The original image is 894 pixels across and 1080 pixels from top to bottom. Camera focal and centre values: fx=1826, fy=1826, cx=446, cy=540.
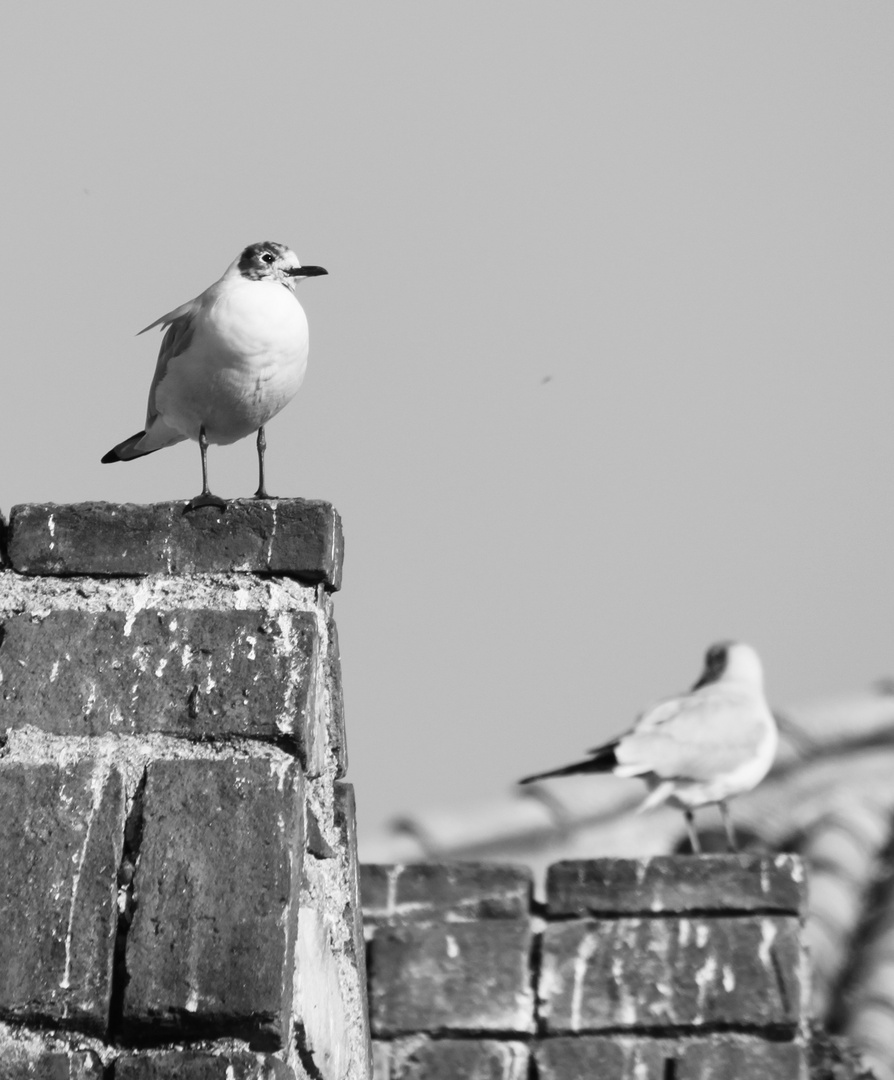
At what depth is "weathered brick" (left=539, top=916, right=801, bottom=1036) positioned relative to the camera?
3812mm

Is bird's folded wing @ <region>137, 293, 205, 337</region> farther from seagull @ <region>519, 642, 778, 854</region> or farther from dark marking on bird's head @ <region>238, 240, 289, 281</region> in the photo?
seagull @ <region>519, 642, 778, 854</region>

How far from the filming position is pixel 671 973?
3.84 m

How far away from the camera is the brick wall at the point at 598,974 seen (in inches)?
149

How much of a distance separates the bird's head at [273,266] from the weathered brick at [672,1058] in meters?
1.68

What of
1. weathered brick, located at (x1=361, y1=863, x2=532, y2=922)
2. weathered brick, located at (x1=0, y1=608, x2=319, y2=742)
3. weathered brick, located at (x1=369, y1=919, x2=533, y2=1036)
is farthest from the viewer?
weathered brick, located at (x1=361, y1=863, x2=532, y2=922)

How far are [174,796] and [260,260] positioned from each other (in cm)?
148

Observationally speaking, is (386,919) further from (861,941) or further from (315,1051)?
(861,941)

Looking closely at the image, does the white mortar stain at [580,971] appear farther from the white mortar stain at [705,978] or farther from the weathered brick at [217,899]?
the weathered brick at [217,899]

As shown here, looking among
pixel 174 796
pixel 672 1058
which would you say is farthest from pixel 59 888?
pixel 672 1058

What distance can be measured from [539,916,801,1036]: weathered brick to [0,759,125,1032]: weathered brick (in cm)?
201

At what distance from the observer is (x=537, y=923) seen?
156 inches

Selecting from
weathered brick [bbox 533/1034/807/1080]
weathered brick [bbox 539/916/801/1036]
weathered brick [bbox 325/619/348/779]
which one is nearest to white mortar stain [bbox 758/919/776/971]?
weathered brick [bbox 539/916/801/1036]

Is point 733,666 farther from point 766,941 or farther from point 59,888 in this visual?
point 59,888

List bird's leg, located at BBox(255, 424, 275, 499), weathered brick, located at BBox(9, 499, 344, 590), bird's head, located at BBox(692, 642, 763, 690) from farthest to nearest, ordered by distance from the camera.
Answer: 1. bird's head, located at BBox(692, 642, 763, 690)
2. bird's leg, located at BBox(255, 424, 275, 499)
3. weathered brick, located at BBox(9, 499, 344, 590)
